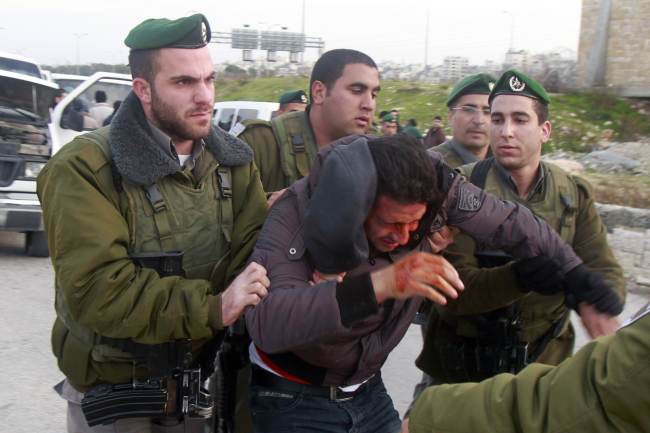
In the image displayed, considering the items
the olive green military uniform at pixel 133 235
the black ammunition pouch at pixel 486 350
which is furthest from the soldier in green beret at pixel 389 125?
the olive green military uniform at pixel 133 235

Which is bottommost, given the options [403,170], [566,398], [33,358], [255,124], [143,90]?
[33,358]

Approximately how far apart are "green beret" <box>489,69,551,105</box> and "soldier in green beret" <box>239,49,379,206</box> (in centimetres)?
78

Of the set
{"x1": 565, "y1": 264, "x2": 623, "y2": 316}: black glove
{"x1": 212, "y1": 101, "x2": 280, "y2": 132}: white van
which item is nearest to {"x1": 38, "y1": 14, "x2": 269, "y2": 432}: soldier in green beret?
{"x1": 565, "y1": 264, "x2": 623, "y2": 316}: black glove

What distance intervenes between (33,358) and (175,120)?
3.48 meters

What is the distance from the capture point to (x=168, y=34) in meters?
2.55

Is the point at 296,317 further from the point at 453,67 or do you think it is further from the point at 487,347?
the point at 453,67

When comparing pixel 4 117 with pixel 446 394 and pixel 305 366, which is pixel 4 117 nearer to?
pixel 305 366

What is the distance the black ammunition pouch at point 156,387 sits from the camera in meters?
2.40

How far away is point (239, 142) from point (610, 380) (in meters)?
1.72

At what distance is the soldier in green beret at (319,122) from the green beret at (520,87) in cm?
78

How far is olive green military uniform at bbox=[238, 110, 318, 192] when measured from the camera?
3668 mm

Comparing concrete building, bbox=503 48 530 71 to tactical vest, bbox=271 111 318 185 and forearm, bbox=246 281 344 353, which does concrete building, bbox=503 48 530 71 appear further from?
forearm, bbox=246 281 344 353

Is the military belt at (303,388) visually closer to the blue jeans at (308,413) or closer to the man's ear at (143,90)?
the blue jeans at (308,413)

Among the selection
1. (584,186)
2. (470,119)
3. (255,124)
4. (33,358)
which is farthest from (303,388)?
(33,358)
